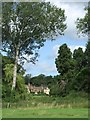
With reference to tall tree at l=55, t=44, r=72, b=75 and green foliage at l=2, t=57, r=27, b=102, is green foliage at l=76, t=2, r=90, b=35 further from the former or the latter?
tall tree at l=55, t=44, r=72, b=75

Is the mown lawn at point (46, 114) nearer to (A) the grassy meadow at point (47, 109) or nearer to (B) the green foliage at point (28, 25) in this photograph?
(A) the grassy meadow at point (47, 109)

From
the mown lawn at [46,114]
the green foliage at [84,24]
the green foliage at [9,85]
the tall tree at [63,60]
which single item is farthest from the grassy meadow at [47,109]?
the tall tree at [63,60]

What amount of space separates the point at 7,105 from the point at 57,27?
1419 centimetres

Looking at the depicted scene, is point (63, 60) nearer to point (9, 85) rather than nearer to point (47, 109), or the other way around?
point (9, 85)

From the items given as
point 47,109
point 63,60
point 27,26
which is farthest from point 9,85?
point 63,60

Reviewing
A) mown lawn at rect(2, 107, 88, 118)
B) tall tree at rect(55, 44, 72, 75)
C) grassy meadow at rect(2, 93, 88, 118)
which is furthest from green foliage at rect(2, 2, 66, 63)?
tall tree at rect(55, 44, 72, 75)

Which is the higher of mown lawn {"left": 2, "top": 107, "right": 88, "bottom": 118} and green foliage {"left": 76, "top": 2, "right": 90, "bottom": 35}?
green foliage {"left": 76, "top": 2, "right": 90, "bottom": 35}

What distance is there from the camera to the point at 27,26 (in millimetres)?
45219

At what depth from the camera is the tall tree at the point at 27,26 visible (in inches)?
1725

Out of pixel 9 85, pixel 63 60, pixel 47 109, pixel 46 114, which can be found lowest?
pixel 46 114

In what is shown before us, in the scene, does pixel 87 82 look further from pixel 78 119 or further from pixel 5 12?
pixel 78 119

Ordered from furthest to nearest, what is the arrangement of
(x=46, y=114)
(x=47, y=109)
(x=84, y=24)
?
1. (x=84, y=24)
2. (x=47, y=109)
3. (x=46, y=114)

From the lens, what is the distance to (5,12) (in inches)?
1699

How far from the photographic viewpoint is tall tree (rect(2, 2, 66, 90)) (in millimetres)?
43812
